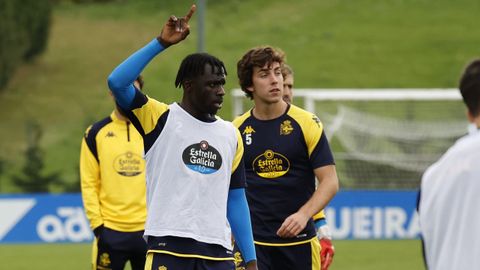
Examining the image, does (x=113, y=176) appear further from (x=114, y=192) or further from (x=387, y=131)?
(x=387, y=131)

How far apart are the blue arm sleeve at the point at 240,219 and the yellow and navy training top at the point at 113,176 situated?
11.7ft

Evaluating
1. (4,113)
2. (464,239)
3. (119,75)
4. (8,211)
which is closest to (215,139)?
(119,75)

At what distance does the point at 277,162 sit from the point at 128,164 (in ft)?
8.30

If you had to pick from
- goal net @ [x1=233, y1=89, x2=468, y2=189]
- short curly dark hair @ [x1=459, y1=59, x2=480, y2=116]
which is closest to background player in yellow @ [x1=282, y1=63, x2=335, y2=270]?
short curly dark hair @ [x1=459, y1=59, x2=480, y2=116]

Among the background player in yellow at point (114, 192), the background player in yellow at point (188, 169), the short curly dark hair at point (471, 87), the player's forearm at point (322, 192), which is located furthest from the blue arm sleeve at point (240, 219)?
the background player in yellow at point (114, 192)

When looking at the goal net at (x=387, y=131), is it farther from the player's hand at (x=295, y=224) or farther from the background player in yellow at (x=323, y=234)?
the player's hand at (x=295, y=224)

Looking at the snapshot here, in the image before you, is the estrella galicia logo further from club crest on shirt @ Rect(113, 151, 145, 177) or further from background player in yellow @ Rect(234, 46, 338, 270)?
club crest on shirt @ Rect(113, 151, 145, 177)

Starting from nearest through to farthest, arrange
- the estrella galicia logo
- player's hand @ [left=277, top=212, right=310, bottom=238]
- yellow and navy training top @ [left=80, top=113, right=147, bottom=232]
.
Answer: the estrella galicia logo, player's hand @ [left=277, top=212, right=310, bottom=238], yellow and navy training top @ [left=80, top=113, right=147, bottom=232]

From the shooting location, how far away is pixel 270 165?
8.84 metres

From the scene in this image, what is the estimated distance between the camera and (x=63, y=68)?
4356cm

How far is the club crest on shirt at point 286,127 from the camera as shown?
8797 millimetres

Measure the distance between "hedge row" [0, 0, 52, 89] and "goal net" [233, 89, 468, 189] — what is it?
1135cm

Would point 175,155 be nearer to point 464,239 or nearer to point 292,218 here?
point 292,218

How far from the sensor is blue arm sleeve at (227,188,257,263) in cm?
740
